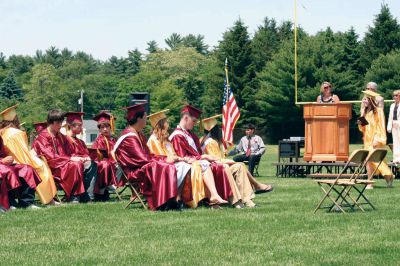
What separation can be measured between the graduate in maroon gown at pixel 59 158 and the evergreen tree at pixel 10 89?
298 feet

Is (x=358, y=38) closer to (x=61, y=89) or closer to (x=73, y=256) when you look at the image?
(x=61, y=89)

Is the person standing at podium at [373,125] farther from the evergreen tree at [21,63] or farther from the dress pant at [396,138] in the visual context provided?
the evergreen tree at [21,63]

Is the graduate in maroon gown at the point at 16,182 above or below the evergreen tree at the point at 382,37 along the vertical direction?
below

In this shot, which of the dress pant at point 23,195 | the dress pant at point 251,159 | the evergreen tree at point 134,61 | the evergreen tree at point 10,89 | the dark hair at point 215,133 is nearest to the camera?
the dress pant at point 23,195

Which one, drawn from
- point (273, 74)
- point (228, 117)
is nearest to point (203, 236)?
point (228, 117)

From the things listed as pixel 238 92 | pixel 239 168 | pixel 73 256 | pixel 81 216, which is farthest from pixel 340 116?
pixel 238 92

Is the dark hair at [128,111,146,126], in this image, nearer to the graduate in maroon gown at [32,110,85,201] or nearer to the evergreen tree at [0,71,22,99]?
the graduate in maroon gown at [32,110,85,201]

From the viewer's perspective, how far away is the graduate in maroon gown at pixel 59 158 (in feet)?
51.9

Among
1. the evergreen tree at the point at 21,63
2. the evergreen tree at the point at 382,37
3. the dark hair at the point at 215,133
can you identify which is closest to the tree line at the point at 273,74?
the evergreen tree at the point at 382,37

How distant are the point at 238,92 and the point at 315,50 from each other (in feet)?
28.3

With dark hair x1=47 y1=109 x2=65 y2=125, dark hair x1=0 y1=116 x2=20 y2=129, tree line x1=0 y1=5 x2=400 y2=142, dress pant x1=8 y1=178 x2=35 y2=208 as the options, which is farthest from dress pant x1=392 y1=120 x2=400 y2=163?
tree line x1=0 y1=5 x2=400 y2=142

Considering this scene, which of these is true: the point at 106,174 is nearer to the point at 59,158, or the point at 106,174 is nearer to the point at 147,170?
the point at 59,158

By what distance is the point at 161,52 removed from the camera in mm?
109688

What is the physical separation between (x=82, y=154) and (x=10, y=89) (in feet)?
302
